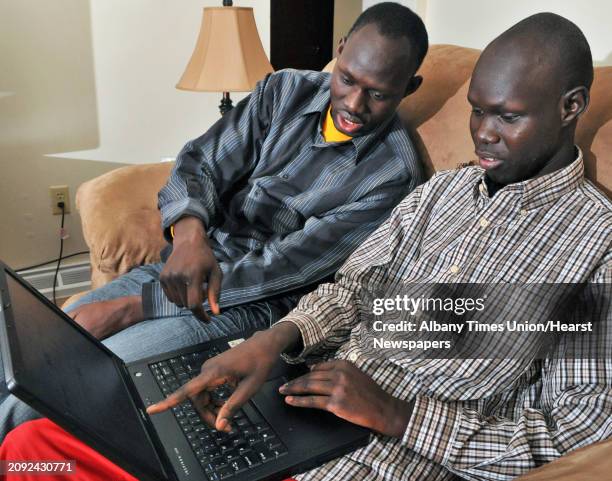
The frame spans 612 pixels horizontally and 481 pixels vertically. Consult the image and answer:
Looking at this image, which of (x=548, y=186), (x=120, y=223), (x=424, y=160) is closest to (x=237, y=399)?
(x=548, y=186)

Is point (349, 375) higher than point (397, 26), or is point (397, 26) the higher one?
point (397, 26)

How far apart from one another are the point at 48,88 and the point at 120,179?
73 centimetres

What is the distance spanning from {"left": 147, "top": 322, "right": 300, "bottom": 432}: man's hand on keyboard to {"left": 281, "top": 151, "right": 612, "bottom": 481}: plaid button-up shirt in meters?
0.09

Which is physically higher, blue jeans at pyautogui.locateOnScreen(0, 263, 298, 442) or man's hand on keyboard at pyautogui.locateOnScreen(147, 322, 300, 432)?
man's hand on keyboard at pyautogui.locateOnScreen(147, 322, 300, 432)

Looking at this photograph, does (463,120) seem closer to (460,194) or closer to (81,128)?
(460,194)


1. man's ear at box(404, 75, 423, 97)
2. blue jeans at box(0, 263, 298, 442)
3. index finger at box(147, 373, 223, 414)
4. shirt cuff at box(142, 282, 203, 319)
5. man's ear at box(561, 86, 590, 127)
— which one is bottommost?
blue jeans at box(0, 263, 298, 442)

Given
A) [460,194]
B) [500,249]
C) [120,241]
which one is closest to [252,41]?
[120,241]

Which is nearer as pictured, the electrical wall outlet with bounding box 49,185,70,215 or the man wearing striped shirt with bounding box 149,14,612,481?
the man wearing striped shirt with bounding box 149,14,612,481

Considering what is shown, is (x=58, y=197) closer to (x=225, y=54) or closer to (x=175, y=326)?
(x=225, y=54)

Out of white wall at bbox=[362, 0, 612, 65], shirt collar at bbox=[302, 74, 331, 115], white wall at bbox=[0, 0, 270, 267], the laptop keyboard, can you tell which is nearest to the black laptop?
the laptop keyboard

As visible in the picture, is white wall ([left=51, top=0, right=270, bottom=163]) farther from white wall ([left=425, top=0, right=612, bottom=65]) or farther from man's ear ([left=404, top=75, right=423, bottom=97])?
man's ear ([left=404, top=75, right=423, bottom=97])

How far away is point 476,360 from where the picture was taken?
2.95ft

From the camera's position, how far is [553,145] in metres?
0.91

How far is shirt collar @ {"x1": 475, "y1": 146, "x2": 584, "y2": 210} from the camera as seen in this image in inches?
36.0
